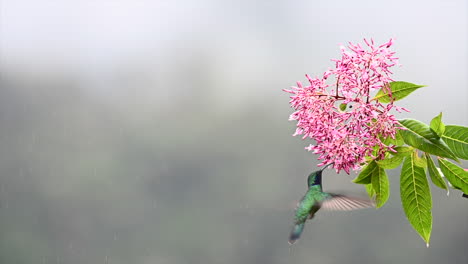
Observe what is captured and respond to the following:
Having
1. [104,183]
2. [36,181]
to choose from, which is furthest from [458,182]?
[36,181]

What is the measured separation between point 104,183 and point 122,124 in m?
0.80

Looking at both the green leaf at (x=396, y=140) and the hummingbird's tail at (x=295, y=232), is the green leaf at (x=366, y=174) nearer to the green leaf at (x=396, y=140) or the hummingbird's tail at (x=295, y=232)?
the green leaf at (x=396, y=140)

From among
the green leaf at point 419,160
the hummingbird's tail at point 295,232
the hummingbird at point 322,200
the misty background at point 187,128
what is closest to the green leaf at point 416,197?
the green leaf at point 419,160

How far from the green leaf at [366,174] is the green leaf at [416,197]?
2cm

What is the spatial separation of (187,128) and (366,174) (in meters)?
7.10

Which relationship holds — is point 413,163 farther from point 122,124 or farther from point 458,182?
point 122,124

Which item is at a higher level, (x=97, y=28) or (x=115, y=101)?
(x=97, y=28)

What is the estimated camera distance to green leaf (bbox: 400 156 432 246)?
1.37ft

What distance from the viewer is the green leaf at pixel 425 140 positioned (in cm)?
38

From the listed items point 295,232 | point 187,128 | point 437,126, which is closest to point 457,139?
point 437,126

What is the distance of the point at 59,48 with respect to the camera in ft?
26.2

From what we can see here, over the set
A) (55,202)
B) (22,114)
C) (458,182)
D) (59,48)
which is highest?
(458,182)

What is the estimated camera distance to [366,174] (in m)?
0.44

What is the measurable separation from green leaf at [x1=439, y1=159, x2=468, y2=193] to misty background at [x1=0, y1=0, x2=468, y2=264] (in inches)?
257
